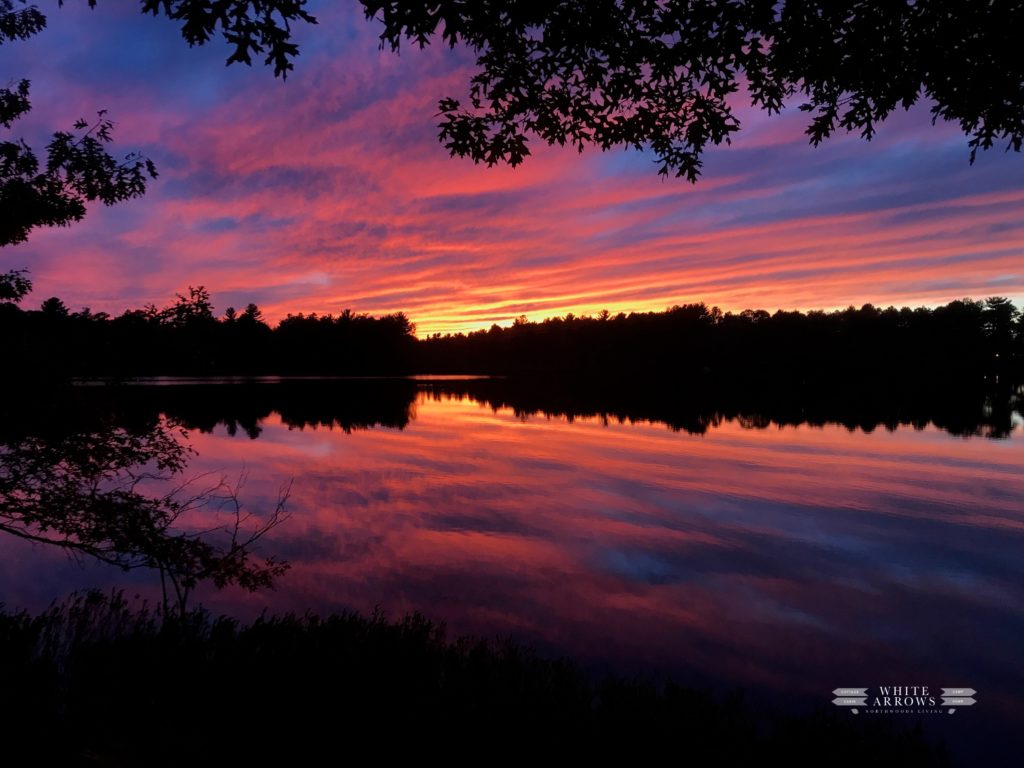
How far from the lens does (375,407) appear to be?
72.9 meters

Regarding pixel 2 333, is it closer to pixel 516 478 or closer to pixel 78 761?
pixel 78 761

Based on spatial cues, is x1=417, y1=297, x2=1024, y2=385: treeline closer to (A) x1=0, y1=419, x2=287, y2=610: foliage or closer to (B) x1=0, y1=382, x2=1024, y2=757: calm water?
(B) x1=0, y1=382, x2=1024, y2=757: calm water

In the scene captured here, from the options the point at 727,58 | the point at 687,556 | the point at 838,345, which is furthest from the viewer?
the point at 838,345

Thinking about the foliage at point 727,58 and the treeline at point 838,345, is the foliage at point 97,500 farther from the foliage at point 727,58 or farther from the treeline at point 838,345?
the treeline at point 838,345

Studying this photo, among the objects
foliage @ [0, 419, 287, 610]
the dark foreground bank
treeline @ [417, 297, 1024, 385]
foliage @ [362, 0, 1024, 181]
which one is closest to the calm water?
foliage @ [0, 419, 287, 610]

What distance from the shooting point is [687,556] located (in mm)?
16734

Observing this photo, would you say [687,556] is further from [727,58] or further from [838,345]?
[838,345]

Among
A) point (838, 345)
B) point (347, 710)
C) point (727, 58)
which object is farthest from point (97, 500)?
point (838, 345)

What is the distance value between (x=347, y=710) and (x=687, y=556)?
39.3ft

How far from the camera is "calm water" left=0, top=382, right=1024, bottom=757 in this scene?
10820 millimetres

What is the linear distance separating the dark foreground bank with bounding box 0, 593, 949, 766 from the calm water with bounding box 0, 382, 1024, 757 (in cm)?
221

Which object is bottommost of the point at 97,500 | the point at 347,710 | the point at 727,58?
the point at 347,710

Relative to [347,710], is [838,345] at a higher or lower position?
higher

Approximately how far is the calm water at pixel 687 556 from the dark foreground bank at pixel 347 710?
87.0 inches
